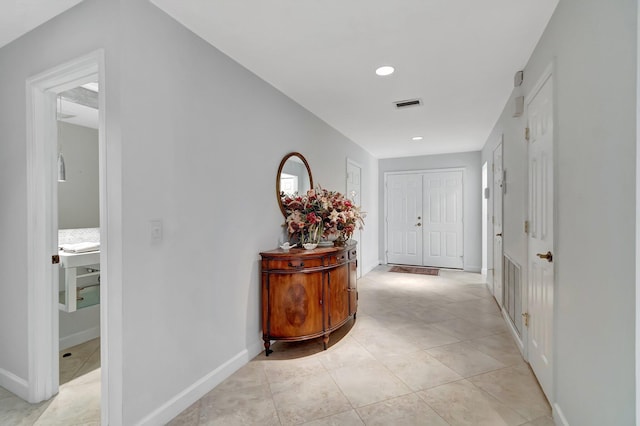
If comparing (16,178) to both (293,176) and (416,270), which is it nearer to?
(293,176)

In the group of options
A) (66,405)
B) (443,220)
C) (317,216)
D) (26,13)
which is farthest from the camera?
(443,220)

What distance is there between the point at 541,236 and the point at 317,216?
1.83 metres

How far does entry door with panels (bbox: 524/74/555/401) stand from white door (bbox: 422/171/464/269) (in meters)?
4.13

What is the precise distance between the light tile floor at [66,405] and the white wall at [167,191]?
8.8 inches

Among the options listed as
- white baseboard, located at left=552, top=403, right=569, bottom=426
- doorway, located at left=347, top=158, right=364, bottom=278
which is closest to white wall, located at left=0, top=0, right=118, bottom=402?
white baseboard, located at left=552, top=403, right=569, bottom=426

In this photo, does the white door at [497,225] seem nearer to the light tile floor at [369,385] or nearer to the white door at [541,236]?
the light tile floor at [369,385]

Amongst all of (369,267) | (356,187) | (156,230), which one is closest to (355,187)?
(356,187)

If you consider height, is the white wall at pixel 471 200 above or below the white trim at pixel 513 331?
above

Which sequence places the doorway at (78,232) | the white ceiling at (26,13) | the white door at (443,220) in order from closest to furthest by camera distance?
the white ceiling at (26,13)
the doorway at (78,232)
the white door at (443,220)

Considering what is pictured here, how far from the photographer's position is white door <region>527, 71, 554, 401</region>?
1910 millimetres

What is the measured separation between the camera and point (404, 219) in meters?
6.86

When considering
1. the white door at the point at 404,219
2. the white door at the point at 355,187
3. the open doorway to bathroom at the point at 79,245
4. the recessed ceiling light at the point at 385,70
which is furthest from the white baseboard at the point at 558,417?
the white door at the point at 404,219

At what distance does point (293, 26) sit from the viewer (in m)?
2.05

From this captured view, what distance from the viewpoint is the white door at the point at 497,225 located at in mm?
3799
